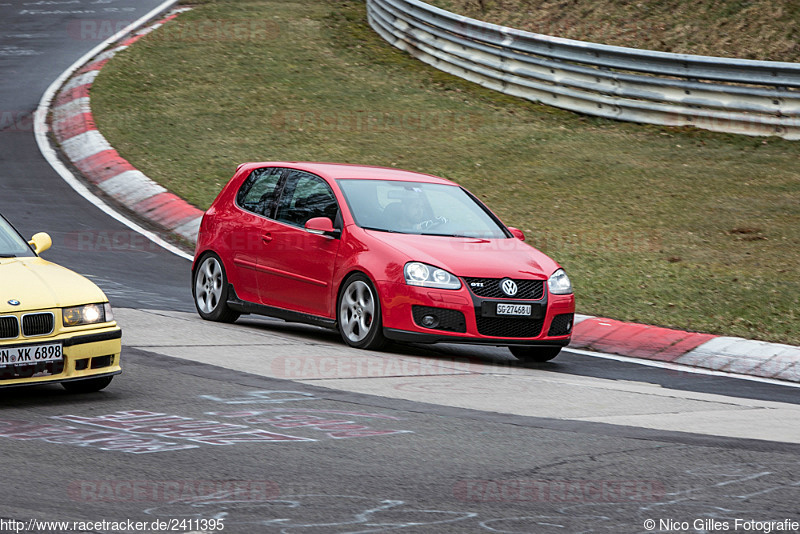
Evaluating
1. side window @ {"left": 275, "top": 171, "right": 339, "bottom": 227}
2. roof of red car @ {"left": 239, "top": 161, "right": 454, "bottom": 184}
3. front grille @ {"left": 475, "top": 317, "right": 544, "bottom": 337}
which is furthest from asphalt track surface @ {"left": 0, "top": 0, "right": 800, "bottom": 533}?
roof of red car @ {"left": 239, "top": 161, "right": 454, "bottom": 184}

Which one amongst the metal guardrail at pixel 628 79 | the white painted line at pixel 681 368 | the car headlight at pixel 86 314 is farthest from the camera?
the metal guardrail at pixel 628 79

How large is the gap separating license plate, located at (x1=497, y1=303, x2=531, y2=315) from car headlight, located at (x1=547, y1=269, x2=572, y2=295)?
1.08 feet

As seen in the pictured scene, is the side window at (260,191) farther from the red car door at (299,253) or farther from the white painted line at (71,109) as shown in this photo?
the white painted line at (71,109)

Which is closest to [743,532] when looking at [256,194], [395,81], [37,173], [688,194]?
[256,194]

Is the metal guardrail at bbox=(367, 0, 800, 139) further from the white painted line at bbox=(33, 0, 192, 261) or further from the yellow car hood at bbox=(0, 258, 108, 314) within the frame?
the yellow car hood at bbox=(0, 258, 108, 314)

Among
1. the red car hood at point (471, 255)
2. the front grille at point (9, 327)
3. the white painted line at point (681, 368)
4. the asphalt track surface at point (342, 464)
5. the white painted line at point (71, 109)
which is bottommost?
the white painted line at point (681, 368)

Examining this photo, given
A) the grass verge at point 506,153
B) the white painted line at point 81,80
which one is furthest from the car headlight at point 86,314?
the white painted line at point 81,80

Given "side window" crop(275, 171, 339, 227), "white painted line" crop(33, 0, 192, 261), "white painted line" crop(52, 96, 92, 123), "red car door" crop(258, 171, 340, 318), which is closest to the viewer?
"red car door" crop(258, 171, 340, 318)

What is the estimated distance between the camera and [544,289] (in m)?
10.0

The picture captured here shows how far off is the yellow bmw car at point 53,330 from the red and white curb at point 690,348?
5209mm

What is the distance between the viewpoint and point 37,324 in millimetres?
7141

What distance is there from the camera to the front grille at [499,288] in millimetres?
9727

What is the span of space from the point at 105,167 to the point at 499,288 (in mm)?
10398

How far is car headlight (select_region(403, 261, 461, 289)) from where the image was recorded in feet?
31.8
